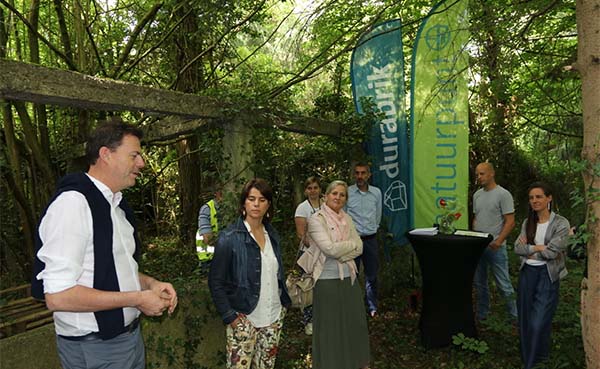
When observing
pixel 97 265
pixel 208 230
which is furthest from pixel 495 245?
pixel 97 265

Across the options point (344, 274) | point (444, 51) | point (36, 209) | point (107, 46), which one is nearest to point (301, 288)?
point (344, 274)

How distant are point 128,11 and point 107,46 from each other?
63cm

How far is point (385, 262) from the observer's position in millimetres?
6125

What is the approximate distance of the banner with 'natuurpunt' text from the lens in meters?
5.50

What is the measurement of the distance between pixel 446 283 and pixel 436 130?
2327mm

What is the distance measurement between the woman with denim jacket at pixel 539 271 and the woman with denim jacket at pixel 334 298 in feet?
4.28

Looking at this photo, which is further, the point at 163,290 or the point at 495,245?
the point at 495,245

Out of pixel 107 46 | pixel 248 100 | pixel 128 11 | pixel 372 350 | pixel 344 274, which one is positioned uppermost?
pixel 128 11

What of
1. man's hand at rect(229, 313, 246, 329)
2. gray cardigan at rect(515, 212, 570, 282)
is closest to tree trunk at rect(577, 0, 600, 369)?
gray cardigan at rect(515, 212, 570, 282)

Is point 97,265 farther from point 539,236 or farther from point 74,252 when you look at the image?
point 539,236

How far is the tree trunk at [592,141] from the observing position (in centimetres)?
230

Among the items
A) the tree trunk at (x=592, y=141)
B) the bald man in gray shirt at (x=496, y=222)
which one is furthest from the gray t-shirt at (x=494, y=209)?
the tree trunk at (x=592, y=141)

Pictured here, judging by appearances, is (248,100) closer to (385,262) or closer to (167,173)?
(385,262)

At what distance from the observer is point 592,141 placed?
2.32m
